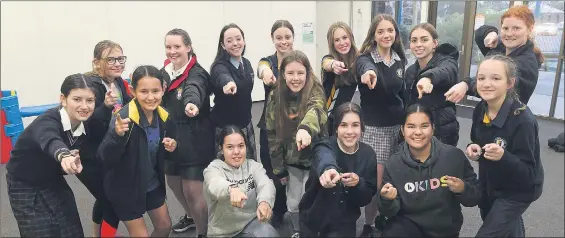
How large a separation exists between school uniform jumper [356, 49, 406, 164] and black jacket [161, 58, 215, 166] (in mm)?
824

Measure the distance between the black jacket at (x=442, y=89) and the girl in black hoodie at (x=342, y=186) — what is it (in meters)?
0.38

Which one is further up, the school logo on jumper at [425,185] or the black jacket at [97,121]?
the black jacket at [97,121]

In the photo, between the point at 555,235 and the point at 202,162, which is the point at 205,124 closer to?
the point at 202,162

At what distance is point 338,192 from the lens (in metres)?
1.82

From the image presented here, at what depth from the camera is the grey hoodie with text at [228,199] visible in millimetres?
1783

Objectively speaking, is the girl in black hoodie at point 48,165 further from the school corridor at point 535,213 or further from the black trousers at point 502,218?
the black trousers at point 502,218

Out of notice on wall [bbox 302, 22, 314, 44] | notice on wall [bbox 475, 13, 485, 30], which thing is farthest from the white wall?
notice on wall [bbox 475, 13, 485, 30]

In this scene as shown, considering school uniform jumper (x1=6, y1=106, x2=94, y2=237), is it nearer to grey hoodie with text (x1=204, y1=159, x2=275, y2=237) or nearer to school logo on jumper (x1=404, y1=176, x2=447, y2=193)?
grey hoodie with text (x1=204, y1=159, x2=275, y2=237)

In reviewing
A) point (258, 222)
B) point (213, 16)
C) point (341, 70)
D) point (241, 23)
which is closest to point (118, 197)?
point (258, 222)

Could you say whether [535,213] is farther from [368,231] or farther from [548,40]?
[548,40]

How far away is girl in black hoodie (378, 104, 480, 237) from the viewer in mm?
1685

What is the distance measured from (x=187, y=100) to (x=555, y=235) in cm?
199

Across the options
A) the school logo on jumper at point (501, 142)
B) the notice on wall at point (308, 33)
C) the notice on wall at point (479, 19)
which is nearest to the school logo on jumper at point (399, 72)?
the school logo on jumper at point (501, 142)

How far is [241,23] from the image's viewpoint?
5645 mm
